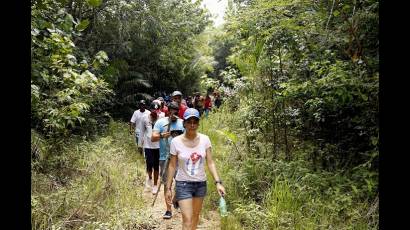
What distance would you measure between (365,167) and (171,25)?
41.0 ft

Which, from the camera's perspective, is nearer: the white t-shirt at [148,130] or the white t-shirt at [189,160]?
the white t-shirt at [189,160]

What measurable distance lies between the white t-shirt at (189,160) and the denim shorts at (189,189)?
0.17ft

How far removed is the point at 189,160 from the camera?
15.0 ft

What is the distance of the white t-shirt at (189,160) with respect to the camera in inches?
179

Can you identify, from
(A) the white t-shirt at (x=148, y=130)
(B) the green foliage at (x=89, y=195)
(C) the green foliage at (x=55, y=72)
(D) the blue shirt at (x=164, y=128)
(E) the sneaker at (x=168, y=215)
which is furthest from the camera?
(A) the white t-shirt at (x=148, y=130)

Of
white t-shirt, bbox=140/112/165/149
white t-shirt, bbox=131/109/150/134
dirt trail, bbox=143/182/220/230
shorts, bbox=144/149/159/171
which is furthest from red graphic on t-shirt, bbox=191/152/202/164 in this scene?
white t-shirt, bbox=131/109/150/134

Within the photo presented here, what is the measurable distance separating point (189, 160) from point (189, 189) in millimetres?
329

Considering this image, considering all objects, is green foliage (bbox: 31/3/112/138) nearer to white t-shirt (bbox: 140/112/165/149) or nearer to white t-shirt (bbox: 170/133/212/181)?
white t-shirt (bbox: 140/112/165/149)

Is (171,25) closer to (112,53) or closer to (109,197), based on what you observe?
(112,53)

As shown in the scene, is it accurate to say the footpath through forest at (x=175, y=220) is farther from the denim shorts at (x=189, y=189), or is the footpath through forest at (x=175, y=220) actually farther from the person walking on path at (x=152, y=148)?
the denim shorts at (x=189, y=189)

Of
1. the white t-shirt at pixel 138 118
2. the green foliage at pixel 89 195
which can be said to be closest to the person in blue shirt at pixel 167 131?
the green foliage at pixel 89 195

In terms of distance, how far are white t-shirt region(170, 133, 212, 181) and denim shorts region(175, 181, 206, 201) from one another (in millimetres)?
51

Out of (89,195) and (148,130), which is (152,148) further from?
(89,195)
